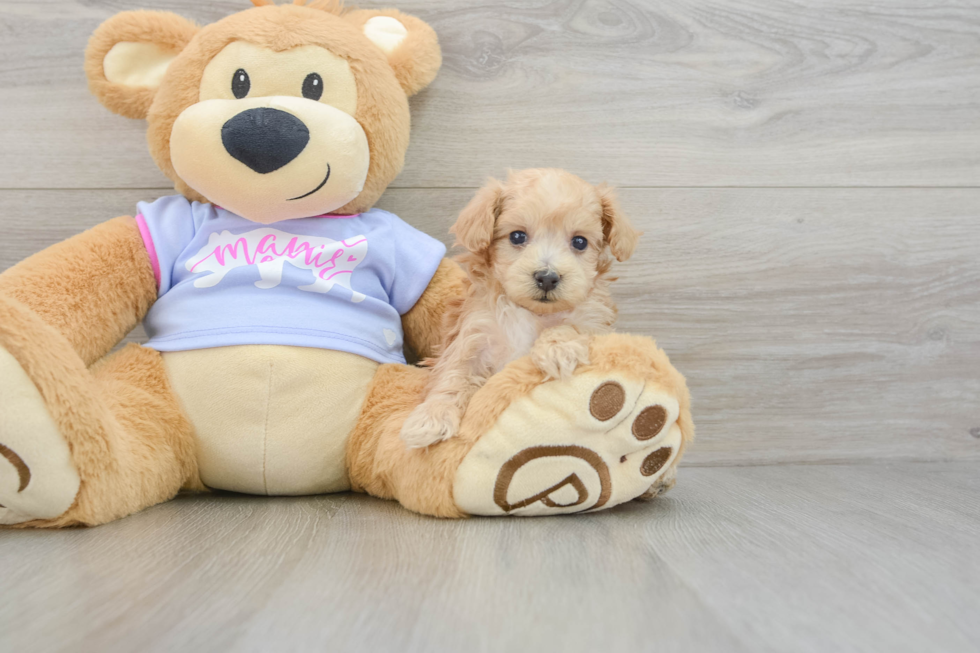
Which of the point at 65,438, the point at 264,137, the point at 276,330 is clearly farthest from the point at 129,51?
the point at 65,438

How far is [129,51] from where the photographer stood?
1010 millimetres

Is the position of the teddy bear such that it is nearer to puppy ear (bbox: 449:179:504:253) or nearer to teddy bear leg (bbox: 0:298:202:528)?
teddy bear leg (bbox: 0:298:202:528)

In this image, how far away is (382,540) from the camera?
761 millimetres

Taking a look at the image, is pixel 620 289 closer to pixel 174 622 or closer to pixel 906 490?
pixel 906 490

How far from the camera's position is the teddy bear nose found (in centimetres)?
88

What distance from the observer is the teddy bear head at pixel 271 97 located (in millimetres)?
898

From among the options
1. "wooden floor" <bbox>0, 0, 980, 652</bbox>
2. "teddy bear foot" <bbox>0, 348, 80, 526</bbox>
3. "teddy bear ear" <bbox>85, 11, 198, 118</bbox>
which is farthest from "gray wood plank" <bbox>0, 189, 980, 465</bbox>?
"teddy bear foot" <bbox>0, 348, 80, 526</bbox>

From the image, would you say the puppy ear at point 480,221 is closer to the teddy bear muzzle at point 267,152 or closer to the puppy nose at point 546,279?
the puppy nose at point 546,279

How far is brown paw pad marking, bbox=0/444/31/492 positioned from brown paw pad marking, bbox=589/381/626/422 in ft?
2.03

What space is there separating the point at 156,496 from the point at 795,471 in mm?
1013

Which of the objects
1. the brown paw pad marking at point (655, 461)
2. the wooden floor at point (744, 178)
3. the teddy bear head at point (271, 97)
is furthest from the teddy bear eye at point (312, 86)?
the brown paw pad marking at point (655, 461)

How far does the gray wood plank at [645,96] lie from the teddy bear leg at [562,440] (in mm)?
500

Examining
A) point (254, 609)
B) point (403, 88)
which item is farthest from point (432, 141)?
point (254, 609)

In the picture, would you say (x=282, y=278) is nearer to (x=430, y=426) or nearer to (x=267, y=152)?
(x=267, y=152)
